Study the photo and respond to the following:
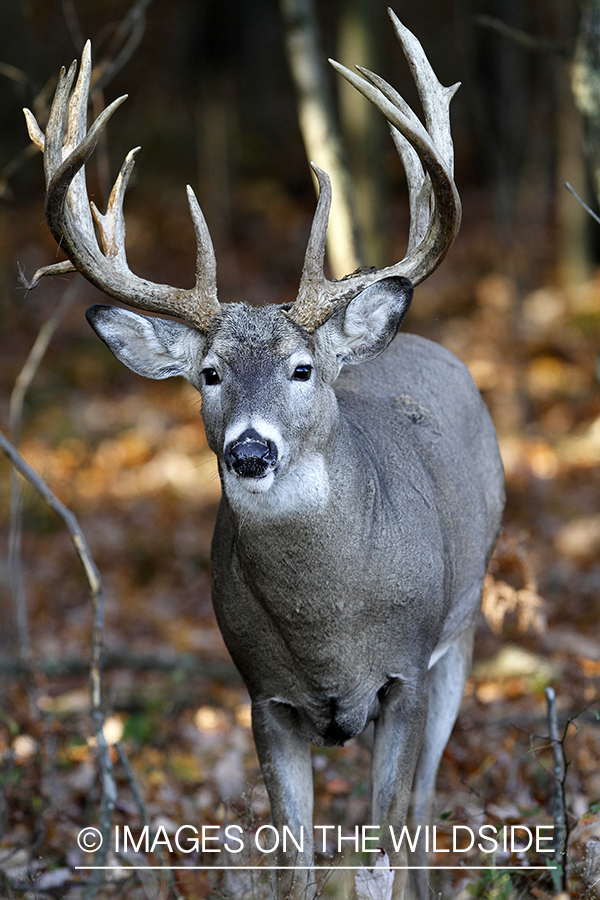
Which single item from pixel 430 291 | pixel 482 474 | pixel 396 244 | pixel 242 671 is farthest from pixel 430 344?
pixel 396 244

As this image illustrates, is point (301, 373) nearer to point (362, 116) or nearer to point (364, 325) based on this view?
point (364, 325)

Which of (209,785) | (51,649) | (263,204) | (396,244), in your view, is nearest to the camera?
(209,785)

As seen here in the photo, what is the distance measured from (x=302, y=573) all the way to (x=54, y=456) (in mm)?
9223

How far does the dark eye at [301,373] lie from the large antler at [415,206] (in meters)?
0.22

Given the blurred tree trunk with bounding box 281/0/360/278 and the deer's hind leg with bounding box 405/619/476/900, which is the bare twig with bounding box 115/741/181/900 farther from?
the blurred tree trunk with bounding box 281/0/360/278

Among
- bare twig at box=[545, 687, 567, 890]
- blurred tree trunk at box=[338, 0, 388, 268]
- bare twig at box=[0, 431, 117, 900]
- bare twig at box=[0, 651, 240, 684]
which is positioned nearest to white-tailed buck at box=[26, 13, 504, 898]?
bare twig at box=[545, 687, 567, 890]

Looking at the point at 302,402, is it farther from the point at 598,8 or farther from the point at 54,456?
the point at 54,456

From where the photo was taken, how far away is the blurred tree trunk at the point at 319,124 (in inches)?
324

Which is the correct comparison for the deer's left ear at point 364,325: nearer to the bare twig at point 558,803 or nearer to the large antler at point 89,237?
the large antler at point 89,237

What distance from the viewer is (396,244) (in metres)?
18.9

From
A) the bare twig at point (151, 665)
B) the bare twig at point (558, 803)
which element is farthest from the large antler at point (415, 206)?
the bare twig at point (151, 665)

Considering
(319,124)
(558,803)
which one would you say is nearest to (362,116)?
(319,124)

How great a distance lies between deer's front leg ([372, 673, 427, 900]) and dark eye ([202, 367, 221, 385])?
1.52 meters

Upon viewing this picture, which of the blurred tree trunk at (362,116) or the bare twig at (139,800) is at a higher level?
the blurred tree trunk at (362,116)
